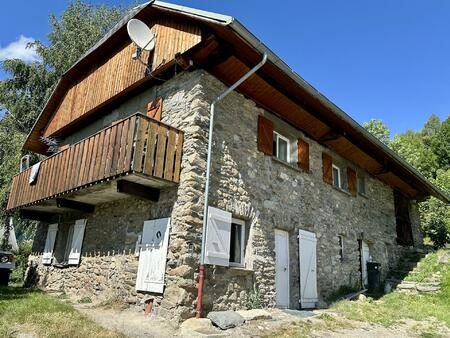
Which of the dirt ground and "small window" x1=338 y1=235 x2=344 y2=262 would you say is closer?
the dirt ground

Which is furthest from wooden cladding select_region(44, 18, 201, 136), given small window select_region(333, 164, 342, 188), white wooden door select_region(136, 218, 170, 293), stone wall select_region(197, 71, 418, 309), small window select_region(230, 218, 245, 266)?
small window select_region(333, 164, 342, 188)

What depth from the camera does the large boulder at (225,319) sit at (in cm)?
607

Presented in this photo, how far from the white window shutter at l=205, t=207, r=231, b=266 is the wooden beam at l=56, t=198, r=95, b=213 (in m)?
4.23

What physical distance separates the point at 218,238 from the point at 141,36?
4883 mm

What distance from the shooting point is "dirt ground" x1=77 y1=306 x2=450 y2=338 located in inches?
229

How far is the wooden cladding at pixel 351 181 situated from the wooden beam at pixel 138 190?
295 inches

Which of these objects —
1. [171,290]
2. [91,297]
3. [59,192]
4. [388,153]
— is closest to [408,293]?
[388,153]

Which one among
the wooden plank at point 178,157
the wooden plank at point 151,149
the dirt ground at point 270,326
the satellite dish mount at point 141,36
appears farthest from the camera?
the satellite dish mount at point 141,36

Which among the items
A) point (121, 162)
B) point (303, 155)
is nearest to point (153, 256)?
point (121, 162)

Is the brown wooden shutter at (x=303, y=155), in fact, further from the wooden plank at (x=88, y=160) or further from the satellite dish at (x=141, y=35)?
the wooden plank at (x=88, y=160)

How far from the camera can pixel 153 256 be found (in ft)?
23.5

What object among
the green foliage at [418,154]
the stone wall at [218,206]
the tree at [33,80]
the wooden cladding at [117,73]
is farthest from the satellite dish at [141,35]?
the green foliage at [418,154]

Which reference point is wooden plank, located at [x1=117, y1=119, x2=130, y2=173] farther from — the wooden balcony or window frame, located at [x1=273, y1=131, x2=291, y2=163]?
window frame, located at [x1=273, y1=131, x2=291, y2=163]

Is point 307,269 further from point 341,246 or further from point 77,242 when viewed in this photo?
point 77,242
